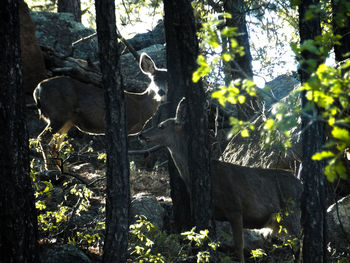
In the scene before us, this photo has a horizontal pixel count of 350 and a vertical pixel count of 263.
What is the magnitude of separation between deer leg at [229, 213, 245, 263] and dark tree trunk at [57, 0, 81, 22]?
14.0 meters

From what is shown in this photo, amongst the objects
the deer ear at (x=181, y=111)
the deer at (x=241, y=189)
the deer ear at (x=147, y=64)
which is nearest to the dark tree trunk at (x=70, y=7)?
the deer ear at (x=147, y=64)

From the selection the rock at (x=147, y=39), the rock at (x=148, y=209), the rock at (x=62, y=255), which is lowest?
the rock at (x=62, y=255)

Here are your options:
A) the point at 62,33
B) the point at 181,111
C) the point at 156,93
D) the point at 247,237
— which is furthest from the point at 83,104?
the point at 62,33

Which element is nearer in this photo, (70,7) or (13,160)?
(13,160)

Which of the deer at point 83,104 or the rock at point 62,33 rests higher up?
the rock at point 62,33

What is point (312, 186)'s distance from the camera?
6.06 metres

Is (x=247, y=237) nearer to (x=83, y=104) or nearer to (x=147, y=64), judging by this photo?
(x=83, y=104)

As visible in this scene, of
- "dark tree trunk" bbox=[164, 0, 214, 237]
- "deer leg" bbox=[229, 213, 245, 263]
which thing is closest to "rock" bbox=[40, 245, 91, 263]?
"dark tree trunk" bbox=[164, 0, 214, 237]

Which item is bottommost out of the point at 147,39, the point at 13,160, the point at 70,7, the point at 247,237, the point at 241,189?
the point at 247,237

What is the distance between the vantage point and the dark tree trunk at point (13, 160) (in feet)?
16.1

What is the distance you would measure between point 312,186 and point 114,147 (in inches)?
96.8

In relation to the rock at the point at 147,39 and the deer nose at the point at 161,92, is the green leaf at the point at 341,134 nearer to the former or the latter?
→ the deer nose at the point at 161,92

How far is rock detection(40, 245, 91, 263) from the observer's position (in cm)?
650

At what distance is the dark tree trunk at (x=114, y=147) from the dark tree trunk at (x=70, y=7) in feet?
48.2
